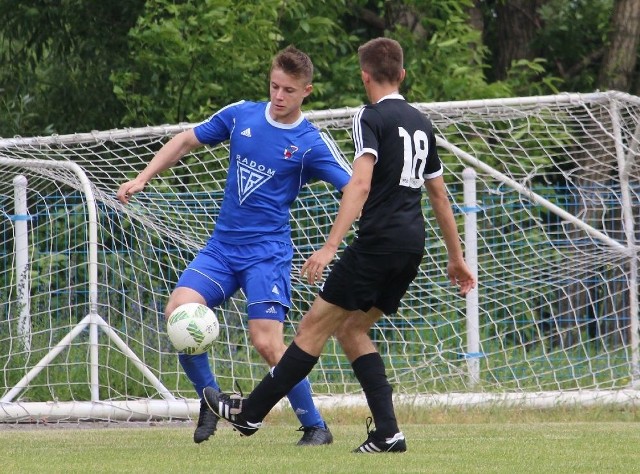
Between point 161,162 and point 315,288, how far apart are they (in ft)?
12.4

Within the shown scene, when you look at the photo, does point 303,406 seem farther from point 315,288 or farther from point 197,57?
point 197,57

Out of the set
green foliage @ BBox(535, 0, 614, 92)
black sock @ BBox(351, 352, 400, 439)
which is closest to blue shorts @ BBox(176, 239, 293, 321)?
black sock @ BBox(351, 352, 400, 439)

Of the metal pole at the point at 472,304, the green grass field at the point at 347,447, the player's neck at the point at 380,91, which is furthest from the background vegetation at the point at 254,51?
the player's neck at the point at 380,91

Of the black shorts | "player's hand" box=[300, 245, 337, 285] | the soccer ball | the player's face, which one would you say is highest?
the player's face

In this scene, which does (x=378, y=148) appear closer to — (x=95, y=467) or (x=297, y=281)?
(x=95, y=467)

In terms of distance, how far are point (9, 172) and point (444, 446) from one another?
4461 millimetres

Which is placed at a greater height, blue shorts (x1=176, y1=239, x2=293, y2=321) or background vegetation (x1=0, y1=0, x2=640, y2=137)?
background vegetation (x1=0, y1=0, x2=640, y2=137)

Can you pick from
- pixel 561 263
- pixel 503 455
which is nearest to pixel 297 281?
pixel 561 263

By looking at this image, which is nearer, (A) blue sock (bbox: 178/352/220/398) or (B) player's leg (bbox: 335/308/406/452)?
(B) player's leg (bbox: 335/308/406/452)

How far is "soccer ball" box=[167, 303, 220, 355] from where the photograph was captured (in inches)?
250

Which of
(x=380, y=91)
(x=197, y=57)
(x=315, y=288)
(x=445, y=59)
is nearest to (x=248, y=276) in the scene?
(x=380, y=91)

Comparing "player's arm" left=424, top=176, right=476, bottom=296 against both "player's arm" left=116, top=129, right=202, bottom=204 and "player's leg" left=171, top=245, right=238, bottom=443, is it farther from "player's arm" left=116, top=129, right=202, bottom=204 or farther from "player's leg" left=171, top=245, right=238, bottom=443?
"player's arm" left=116, top=129, right=202, bottom=204

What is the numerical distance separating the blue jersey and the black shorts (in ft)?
2.71

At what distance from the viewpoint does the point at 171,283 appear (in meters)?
10.3
